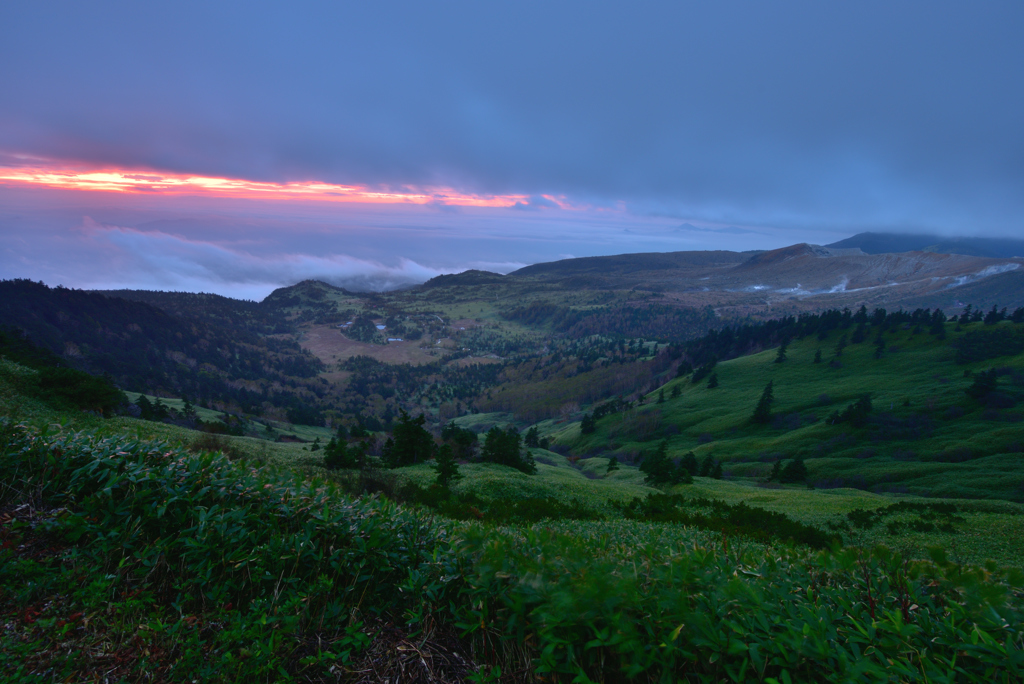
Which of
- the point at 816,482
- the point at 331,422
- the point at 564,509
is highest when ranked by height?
the point at 564,509

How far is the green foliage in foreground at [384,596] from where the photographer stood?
3340 millimetres

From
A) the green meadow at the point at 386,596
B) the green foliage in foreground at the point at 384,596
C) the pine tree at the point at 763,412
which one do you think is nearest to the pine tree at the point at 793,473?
the pine tree at the point at 763,412

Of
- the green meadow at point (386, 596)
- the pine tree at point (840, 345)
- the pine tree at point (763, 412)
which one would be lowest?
the pine tree at point (763, 412)

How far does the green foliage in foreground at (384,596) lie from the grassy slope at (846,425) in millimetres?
70374

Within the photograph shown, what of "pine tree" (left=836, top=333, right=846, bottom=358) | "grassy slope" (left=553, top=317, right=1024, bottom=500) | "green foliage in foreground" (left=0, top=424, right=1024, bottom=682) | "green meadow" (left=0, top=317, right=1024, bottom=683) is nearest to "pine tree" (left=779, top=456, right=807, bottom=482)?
"grassy slope" (left=553, top=317, right=1024, bottom=500)

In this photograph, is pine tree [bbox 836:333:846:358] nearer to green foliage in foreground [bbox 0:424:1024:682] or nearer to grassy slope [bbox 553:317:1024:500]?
grassy slope [bbox 553:317:1024:500]

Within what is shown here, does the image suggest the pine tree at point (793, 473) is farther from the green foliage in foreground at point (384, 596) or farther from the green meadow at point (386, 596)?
the green foliage in foreground at point (384, 596)

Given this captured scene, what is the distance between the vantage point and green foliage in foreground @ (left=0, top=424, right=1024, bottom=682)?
11.0 ft

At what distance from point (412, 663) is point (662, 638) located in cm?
214

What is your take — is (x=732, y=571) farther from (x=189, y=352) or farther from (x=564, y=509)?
(x=189, y=352)

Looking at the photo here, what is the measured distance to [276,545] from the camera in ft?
15.3

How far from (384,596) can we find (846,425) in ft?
328

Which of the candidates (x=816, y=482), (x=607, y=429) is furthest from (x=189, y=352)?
(x=816, y=482)

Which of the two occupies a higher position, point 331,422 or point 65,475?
→ point 65,475
